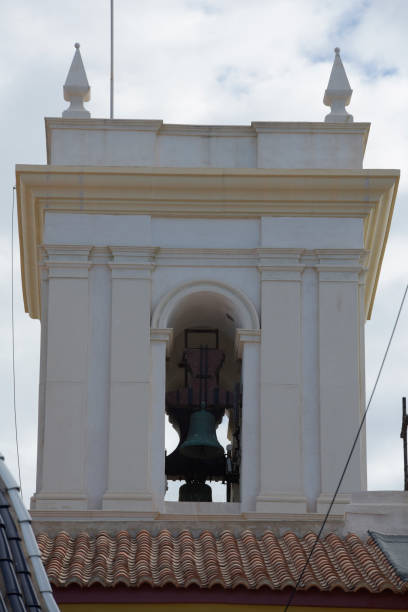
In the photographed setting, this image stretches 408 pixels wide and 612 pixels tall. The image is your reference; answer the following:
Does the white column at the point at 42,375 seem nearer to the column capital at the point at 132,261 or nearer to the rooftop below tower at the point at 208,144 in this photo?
the column capital at the point at 132,261

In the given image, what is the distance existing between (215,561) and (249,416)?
411 centimetres

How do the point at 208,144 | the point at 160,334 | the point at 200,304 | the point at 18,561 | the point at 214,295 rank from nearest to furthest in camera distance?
the point at 18,561
the point at 160,334
the point at 214,295
the point at 200,304
the point at 208,144

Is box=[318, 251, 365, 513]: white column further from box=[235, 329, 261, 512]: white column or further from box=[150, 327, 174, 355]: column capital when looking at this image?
box=[150, 327, 174, 355]: column capital

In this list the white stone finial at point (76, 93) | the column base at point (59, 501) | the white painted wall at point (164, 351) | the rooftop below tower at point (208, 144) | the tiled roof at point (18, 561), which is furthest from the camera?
the white stone finial at point (76, 93)

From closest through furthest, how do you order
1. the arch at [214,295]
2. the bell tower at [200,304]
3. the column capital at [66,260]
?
the bell tower at [200,304] → the arch at [214,295] → the column capital at [66,260]

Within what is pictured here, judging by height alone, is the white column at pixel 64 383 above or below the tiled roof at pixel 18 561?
above

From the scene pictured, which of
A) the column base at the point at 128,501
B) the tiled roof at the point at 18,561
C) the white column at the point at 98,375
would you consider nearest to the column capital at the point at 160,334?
the white column at the point at 98,375

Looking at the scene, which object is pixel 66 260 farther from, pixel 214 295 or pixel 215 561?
pixel 215 561

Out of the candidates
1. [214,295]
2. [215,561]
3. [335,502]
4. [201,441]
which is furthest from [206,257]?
[215,561]

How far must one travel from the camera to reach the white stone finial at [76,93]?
29016 mm

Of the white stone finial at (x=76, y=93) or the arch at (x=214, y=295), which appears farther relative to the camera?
the white stone finial at (x=76, y=93)

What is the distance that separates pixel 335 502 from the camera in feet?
86.1

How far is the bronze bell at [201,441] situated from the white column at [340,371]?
4.81 feet

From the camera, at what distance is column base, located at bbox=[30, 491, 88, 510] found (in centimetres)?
2620
